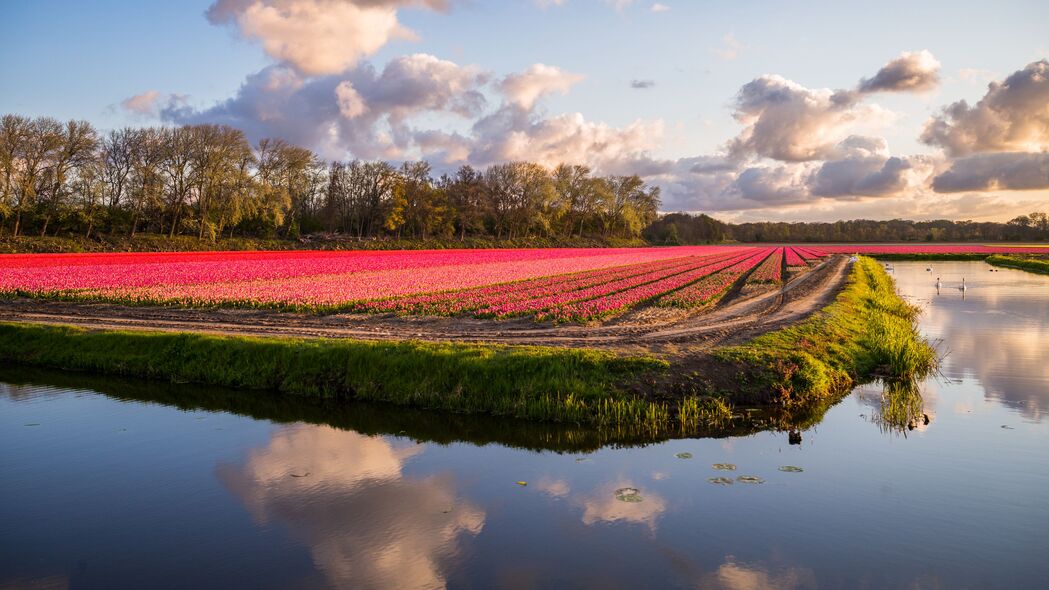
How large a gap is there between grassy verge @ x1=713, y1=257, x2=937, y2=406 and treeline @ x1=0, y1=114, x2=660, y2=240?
6424 centimetres

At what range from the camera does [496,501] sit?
28.0 ft

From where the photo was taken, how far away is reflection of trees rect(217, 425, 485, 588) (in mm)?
6816

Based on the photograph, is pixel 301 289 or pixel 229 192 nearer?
pixel 301 289

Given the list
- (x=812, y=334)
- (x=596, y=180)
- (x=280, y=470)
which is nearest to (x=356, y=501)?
(x=280, y=470)

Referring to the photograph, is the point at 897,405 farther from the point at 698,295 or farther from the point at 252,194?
the point at 252,194

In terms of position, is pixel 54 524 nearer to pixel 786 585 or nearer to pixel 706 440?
pixel 786 585

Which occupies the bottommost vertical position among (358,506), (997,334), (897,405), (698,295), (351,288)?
(358,506)

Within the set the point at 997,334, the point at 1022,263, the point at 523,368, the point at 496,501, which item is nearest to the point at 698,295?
the point at 997,334

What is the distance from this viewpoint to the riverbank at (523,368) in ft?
41.5

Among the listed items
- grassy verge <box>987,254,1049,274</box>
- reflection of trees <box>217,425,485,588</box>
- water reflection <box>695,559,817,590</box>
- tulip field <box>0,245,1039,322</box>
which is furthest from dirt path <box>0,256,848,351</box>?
grassy verge <box>987,254,1049,274</box>

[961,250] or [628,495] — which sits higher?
[961,250]

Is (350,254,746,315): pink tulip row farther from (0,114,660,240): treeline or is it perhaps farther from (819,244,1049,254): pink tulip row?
(819,244,1049,254): pink tulip row

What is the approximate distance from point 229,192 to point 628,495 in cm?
7099

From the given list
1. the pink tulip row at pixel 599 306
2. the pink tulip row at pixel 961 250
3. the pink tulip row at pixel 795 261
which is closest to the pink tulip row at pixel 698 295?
the pink tulip row at pixel 599 306
